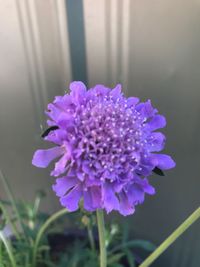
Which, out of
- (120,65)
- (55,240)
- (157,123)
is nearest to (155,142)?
(157,123)

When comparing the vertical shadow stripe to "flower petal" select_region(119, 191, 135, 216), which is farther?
the vertical shadow stripe

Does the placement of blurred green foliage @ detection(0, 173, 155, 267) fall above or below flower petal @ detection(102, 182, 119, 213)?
below

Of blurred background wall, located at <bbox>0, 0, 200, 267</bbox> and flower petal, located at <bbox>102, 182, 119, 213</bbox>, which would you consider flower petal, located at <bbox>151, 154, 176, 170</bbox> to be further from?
blurred background wall, located at <bbox>0, 0, 200, 267</bbox>

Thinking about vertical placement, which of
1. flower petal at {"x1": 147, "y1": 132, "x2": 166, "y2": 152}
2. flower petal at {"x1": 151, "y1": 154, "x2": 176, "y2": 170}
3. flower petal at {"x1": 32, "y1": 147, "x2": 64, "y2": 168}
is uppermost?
flower petal at {"x1": 32, "y1": 147, "x2": 64, "y2": 168}

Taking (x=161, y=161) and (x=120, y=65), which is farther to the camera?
(x=120, y=65)

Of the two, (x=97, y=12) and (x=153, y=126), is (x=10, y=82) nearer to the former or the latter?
(x=97, y=12)

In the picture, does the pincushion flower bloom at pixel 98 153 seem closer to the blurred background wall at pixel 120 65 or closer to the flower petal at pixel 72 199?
the flower petal at pixel 72 199

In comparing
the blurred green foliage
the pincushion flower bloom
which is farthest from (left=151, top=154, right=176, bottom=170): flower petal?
the blurred green foliage

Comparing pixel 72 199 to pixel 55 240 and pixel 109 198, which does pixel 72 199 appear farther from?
pixel 55 240
